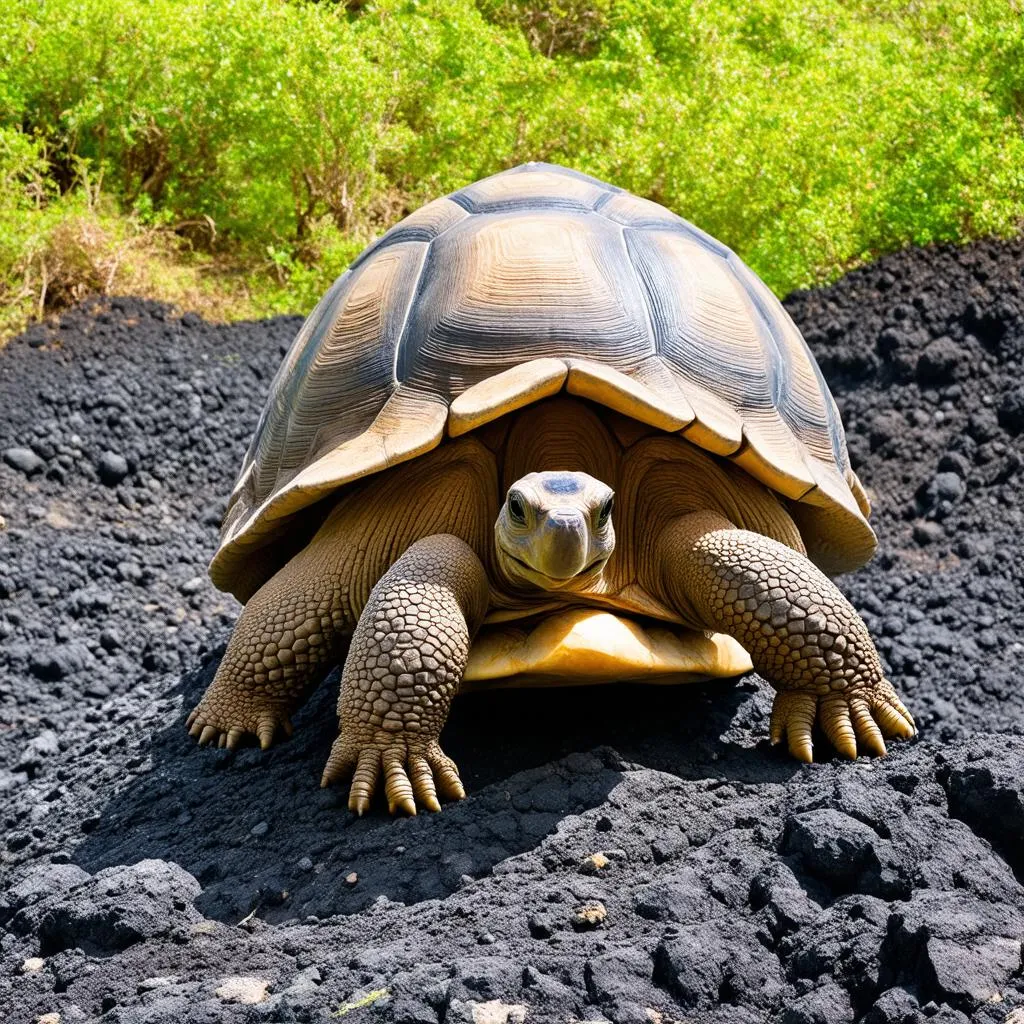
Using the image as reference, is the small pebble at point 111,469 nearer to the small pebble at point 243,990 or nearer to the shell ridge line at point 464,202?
the shell ridge line at point 464,202

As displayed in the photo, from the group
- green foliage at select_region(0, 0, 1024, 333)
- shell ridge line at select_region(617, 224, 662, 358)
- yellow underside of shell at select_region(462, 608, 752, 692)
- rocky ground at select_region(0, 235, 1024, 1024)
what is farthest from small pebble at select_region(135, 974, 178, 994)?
green foliage at select_region(0, 0, 1024, 333)

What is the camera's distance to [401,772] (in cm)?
321

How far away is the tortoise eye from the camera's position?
125 inches

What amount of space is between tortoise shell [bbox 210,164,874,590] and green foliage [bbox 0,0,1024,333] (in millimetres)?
3553

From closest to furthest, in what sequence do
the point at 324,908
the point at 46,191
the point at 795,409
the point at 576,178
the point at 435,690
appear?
the point at 324,908
the point at 435,690
the point at 795,409
the point at 576,178
the point at 46,191

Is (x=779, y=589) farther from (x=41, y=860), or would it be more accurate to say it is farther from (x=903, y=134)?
(x=903, y=134)

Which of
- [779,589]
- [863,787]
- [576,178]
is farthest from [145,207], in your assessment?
[863,787]

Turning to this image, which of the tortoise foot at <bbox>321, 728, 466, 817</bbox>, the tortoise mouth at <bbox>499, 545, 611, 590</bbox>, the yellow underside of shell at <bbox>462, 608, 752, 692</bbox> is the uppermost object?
the tortoise mouth at <bbox>499, 545, 611, 590</bbox>

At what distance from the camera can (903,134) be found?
27.4 feet

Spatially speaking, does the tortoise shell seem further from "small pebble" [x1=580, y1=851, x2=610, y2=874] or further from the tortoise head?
"small pebble" [x1=580, y1=851, x2=610, y2=874]

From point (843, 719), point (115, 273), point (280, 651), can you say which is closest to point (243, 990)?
point (280, 651)

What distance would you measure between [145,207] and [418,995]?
6.88 metres

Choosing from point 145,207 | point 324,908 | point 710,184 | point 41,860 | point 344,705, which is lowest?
point 41,860

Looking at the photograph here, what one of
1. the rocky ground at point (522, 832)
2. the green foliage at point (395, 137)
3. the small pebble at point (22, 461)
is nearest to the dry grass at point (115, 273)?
the green foliage at point (395, 137)
